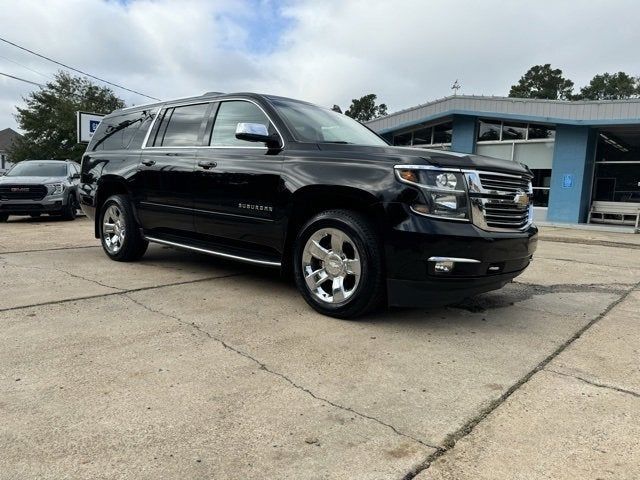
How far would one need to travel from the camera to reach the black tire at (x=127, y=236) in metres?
5.93

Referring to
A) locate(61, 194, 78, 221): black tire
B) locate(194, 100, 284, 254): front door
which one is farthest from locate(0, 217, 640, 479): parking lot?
locate(61, 194, 78, 221): black tire

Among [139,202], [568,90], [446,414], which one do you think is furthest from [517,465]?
[568,90]

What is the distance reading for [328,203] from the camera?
4.11 metres

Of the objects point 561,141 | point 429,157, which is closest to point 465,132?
point 561,141

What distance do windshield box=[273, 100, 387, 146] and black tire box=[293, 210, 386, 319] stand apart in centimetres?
83

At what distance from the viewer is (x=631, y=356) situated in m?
3.40

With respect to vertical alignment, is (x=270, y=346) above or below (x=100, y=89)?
below

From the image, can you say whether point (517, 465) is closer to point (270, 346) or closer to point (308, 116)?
point (270, 346)

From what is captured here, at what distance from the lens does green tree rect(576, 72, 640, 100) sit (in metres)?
67.0

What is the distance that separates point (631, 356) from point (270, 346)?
246 centimetres

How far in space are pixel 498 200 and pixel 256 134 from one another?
2034mm

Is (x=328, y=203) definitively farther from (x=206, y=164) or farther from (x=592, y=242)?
(x=592, y=242)

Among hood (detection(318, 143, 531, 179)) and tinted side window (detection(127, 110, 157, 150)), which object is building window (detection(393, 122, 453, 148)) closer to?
tinted side window (detection(127, 110, 157, 150))

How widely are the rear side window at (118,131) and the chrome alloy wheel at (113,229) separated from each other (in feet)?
2.68
